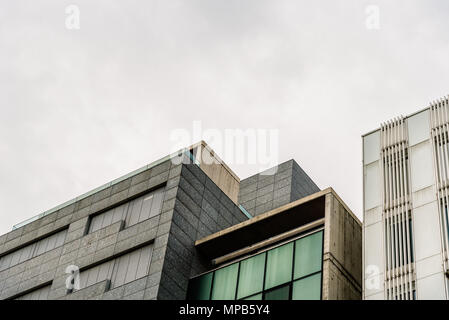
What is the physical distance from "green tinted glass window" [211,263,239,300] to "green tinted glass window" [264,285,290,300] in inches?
96.5

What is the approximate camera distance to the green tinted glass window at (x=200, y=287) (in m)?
38.7

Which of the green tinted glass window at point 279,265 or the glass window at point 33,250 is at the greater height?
the glass window at point 33,250

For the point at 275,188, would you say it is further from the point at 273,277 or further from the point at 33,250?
the point at 273,277

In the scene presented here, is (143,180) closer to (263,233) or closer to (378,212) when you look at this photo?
(263,233)

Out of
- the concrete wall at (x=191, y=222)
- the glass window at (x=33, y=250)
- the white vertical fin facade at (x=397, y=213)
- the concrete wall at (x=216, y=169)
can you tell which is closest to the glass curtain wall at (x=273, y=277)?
the concrete wall at (x=191, y=222)

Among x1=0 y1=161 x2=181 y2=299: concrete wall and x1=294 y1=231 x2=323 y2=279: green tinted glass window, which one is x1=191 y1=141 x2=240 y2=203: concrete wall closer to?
x1=0 y1=161 x2=181 y2=299: concrete wall

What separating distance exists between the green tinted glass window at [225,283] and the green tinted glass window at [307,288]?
4.09m

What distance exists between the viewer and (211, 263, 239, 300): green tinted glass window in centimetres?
3800

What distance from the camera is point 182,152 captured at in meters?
43.9

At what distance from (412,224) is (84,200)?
2235 centimetres

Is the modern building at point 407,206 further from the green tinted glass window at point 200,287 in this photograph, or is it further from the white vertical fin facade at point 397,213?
the green tinted glass window at point 200,287

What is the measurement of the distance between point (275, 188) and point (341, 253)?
81.4ft

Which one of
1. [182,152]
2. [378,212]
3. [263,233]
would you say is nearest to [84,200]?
[182,152]
